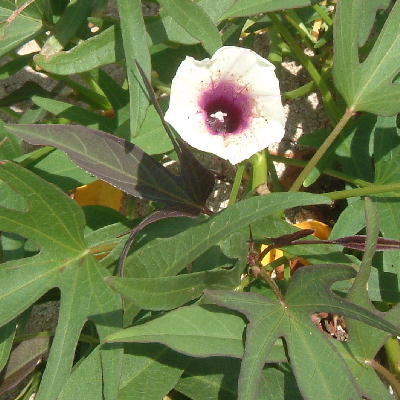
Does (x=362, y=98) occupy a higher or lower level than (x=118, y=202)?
higher

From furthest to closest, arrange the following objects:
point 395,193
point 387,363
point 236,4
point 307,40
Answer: point 307,40 → point 387,363 → point 395,193 → point 236,4

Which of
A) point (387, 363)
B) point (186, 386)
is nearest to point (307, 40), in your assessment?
point (387, 363)

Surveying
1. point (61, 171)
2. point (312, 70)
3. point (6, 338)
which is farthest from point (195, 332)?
point (312, 70)

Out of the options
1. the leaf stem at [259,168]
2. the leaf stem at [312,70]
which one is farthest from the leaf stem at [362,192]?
the leaf stem at [312,70]

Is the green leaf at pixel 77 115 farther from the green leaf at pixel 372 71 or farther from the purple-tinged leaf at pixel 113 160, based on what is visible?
the green leaf at pixel 372 71

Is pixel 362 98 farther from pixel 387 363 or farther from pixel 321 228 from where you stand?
pixel 387 363

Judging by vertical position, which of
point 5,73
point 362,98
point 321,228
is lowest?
point 321,228

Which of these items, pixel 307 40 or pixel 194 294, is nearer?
pixel 194 294

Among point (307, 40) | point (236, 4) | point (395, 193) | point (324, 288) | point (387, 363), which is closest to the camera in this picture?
point (324, 288)
